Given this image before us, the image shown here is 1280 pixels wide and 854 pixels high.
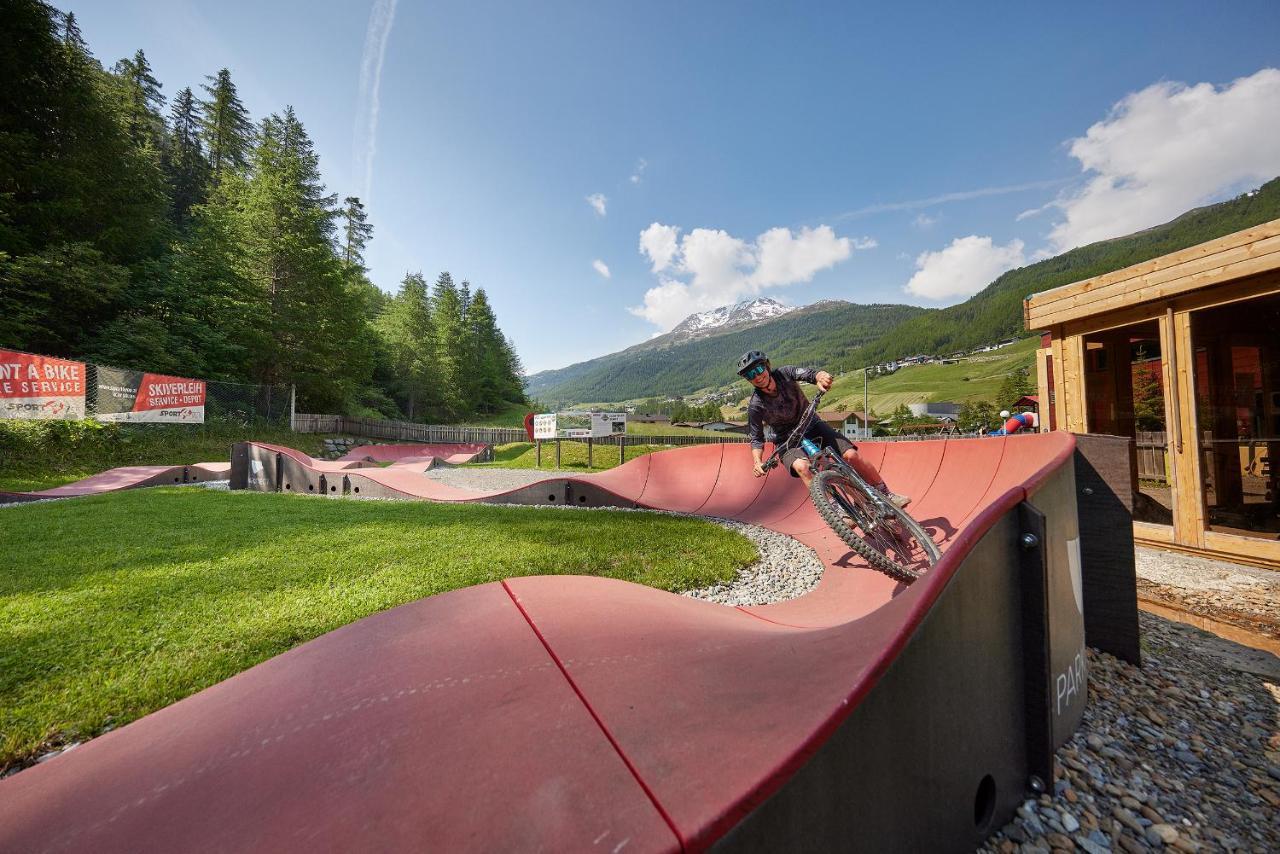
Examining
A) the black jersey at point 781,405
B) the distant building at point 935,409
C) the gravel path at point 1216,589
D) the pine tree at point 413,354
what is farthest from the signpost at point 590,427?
the distant building at point 935,409

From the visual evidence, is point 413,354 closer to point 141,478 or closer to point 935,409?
point 141,478

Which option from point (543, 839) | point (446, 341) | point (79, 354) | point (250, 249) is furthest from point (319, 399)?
point (543, 839)

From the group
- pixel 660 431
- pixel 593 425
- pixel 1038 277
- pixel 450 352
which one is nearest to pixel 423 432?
pixel 450 352

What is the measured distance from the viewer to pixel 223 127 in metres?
34.5

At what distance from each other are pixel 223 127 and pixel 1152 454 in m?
54.6

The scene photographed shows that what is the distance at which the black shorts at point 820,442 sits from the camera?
4.46 m

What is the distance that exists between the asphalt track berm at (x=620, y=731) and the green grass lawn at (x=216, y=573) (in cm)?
103

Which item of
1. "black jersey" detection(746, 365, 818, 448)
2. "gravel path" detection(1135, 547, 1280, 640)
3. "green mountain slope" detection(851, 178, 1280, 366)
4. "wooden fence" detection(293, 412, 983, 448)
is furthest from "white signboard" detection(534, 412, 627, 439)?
"green mountain slope" detection(851, 178, 1280, 366)

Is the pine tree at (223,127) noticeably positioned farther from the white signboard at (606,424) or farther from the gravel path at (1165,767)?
the gravel path at (1165,767)

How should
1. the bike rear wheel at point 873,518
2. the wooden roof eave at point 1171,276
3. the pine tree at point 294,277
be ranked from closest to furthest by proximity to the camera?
the bike rear wheel at point 873,518, the wooden roof eave at point 1171,276, the pine tree at point 294,277

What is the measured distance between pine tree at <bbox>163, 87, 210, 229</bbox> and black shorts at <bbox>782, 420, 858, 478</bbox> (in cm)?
3783

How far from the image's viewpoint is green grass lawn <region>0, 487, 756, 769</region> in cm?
225

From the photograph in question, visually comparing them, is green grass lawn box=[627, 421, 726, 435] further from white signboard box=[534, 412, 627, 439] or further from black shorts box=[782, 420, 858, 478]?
black shorts box=[782, 420, 858, 478]

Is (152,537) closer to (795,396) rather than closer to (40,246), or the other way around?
(795,396)
